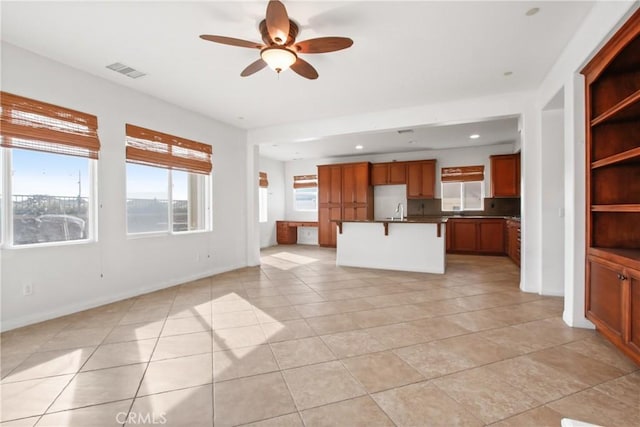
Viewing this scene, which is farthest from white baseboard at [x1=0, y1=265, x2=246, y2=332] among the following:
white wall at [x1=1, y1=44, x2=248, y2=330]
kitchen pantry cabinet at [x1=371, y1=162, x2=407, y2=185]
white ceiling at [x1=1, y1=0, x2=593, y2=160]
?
kitchen pantry cabinet at [x1=371, y1=162, x2=407, y2=185]

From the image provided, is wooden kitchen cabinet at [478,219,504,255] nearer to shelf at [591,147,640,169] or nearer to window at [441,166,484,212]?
window at [441,166,484,212]

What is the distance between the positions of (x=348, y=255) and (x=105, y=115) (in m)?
4.44

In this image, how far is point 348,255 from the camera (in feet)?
19.3

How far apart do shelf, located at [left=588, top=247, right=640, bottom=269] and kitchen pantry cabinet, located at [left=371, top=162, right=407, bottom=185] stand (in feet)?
18.1

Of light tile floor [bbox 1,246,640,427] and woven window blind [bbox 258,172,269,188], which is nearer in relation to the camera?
light tile floor [bbox 1,246,640,427]

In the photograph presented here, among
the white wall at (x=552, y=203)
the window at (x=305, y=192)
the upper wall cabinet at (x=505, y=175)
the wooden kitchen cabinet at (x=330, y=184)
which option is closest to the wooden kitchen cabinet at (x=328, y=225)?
the wooden kitchen cabinet at (x=330, y=184)

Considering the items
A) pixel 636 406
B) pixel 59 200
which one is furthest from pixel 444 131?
pixel 59 200

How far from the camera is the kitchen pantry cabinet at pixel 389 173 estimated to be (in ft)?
26.0

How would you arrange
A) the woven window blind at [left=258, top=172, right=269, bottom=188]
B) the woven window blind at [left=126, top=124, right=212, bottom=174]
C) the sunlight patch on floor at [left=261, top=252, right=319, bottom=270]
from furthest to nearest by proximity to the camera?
the woven window blind at [left=258, top=172, right=269, bottom=188] < the sunlight patch on floor at [left=261, top=252, right=319, bottom=270] < the woven window blind at [left=126, top=124, right=212, bottom=174]

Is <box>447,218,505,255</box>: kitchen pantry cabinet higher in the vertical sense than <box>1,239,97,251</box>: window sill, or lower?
lower

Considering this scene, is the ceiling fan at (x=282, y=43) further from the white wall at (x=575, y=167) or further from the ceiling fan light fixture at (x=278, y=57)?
the white wall at (x=575, y=167)

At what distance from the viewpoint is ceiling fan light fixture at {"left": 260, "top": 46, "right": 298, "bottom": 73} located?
246 centimetres

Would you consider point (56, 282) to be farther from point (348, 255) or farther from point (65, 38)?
→ point (348, 255)

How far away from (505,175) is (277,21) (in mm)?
6691
